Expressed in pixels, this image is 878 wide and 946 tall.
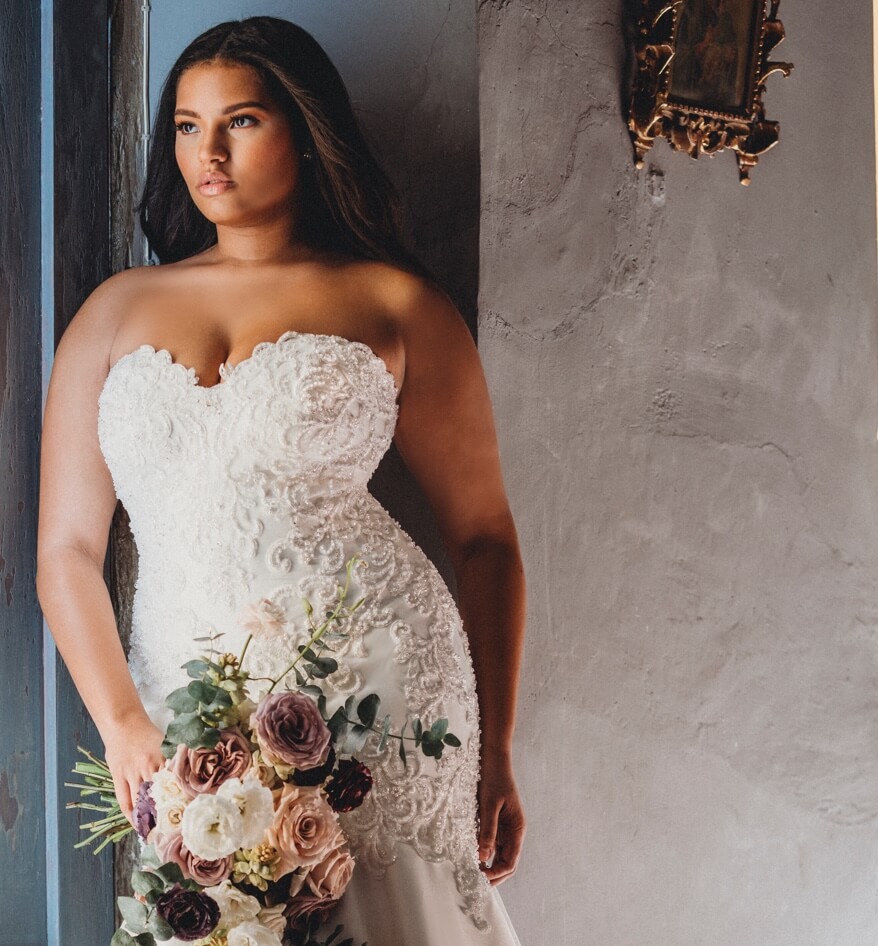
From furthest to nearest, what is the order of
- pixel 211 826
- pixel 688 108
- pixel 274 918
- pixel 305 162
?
pixel 688 108 → pixel 305 162 → pixel 274 918 → pixel 211 826

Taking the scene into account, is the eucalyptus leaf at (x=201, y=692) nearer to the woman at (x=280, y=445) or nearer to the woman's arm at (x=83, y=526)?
the woman at (x=280, y=445)

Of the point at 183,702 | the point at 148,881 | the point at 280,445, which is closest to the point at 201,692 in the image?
the point at 183,702

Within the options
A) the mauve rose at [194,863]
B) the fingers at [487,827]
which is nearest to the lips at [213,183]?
the mauve rose at [194,863]

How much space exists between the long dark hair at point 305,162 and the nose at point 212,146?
12 cm

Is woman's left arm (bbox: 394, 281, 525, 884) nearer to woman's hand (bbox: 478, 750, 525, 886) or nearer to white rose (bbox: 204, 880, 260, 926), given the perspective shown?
woman's hand (bbox: 478, 750, 525, 886)

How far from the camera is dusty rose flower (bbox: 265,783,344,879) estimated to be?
1.53 m

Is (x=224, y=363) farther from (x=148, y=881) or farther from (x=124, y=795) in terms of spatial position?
(x=148, y=881)

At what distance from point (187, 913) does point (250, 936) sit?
0.08 m

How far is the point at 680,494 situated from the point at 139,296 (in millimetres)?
1495

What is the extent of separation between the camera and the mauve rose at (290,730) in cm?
150

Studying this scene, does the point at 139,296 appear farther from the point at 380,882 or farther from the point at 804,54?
the point at 804,54

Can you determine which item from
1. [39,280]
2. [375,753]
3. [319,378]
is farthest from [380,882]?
[39,280]

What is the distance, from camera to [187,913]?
1489 millimetres

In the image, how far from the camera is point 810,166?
3361 mm
